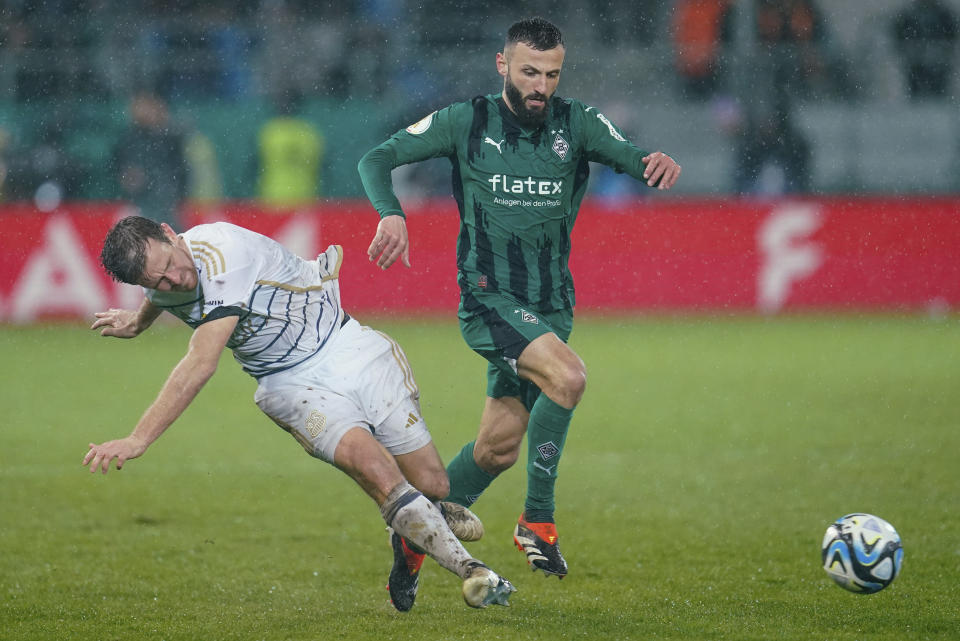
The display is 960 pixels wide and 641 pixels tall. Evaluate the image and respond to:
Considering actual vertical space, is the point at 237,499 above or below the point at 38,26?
below

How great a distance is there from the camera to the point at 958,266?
15266 mm

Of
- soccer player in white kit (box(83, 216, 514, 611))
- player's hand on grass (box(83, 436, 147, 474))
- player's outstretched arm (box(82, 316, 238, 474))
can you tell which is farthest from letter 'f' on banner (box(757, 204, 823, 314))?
player's hand on grass (box(83, 436, 147, 474))

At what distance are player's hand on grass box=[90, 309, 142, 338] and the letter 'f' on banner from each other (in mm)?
10817

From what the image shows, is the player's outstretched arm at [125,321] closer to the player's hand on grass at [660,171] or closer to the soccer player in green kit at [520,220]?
the soccer player in green kit at [520,220]

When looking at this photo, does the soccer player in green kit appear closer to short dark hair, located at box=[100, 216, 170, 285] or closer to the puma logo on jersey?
the puma logo on jersey

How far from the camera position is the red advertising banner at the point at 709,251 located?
49.7 ft

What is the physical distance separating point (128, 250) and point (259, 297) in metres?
0.63

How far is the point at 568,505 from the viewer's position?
303 inches

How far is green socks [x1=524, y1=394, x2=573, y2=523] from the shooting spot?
222 inches

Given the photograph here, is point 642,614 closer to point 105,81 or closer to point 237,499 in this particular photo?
point 237,499

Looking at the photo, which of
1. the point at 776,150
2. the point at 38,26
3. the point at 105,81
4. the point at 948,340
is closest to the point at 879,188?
the point at 776,150

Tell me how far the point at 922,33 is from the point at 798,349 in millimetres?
6417

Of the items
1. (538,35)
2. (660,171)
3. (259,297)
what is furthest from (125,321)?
(660,171)

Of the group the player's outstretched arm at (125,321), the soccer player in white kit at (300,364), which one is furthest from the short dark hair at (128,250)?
the player's outstretched arm at (125,321)
